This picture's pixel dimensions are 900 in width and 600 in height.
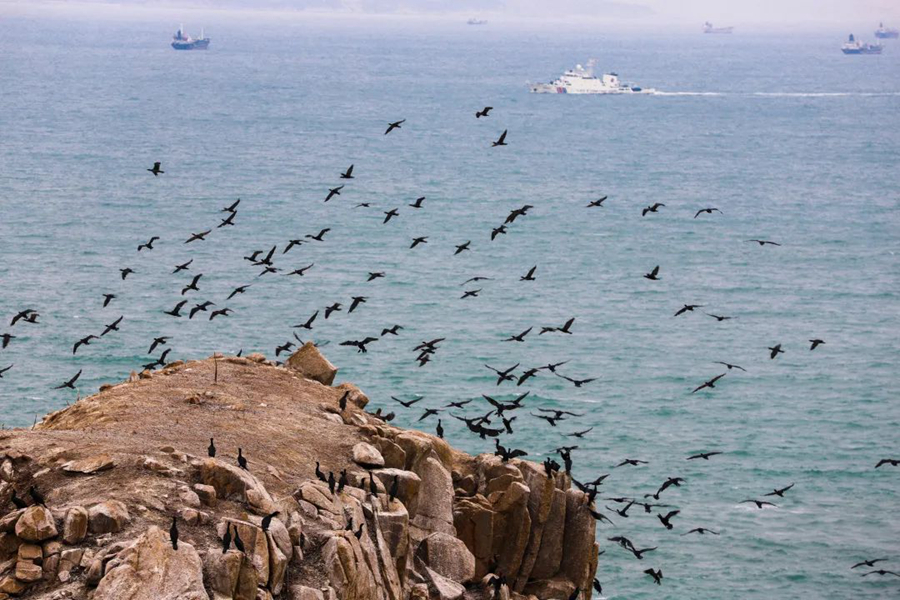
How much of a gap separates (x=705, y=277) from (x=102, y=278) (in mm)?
53735

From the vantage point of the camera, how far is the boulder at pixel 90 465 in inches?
1469

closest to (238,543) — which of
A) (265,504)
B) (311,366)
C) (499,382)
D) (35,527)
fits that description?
(265,504)

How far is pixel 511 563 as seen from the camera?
48.8m

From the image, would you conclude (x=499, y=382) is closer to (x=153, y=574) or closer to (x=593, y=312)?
(x=153, y=574)

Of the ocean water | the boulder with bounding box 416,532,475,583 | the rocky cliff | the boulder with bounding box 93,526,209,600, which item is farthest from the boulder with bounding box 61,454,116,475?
the ocean water

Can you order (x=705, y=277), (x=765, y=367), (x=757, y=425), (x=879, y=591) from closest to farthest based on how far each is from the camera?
1. (x=879, y=591)
2. (x=757, y=425)
3. (x=765, y=367)
4. (x=705, y=277)

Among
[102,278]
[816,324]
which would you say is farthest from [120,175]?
[816,324]

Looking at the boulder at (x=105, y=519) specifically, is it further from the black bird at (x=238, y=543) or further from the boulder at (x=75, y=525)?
the black bird at (x=238, y=543)

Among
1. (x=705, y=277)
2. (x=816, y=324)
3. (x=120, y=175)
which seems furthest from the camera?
(x=120, y=175)

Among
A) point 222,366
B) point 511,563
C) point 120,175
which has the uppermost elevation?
point 222,366

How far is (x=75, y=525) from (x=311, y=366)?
20608mm

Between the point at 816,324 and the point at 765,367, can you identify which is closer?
the point at 765,367

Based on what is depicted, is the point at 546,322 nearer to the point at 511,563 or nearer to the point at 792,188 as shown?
the point at 511,563

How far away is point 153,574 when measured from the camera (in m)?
32.4
